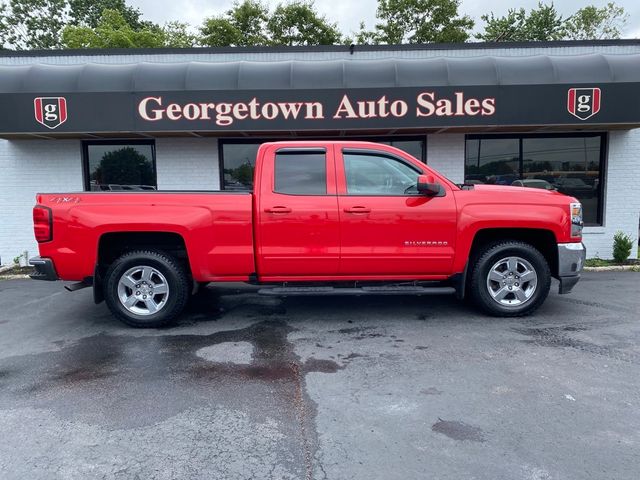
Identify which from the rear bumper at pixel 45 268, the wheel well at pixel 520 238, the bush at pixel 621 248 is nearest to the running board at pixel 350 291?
the wheel well at pixel 520 238

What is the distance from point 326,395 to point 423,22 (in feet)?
132

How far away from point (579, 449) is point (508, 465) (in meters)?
0.53

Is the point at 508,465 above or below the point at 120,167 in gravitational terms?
below

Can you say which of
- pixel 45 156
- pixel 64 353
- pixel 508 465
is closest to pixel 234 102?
pixel 45 156

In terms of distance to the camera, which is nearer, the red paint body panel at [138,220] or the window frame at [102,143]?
the red paint body panel at [138,220]

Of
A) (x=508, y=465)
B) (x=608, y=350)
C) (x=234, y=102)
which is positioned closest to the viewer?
(x=508, y=465)

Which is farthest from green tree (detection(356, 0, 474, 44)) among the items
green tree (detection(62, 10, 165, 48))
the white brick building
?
the white brick building

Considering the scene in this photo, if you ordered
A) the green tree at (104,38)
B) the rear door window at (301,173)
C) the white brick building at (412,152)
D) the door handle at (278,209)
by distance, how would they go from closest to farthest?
the door handle at (278,209) < the rear door window at (301,173) < the white brick building at (412,152) < the green tree at (104,38)

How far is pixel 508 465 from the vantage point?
9.43 feet

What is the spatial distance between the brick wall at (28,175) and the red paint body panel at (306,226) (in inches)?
198

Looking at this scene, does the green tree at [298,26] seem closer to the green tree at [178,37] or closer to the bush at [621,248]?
the green tree at [178,37]

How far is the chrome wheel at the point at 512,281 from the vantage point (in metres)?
5.80

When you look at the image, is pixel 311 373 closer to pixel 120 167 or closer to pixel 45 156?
pixel 120 167

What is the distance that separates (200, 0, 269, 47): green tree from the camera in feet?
115
